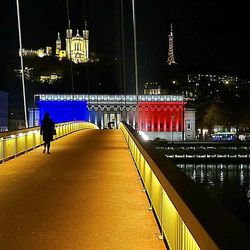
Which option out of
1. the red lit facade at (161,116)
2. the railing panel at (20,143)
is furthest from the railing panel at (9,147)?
the red lit facade at (161,116)

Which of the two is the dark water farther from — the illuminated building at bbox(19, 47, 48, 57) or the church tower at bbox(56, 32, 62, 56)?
the church tower at bbox(56, 32, 62, 56)

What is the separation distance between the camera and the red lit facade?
362 feet

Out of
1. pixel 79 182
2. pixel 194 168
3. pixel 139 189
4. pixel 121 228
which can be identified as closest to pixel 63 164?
pixel 79 182

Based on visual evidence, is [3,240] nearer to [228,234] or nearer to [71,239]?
[71,239]

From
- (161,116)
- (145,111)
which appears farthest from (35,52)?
(161,116)

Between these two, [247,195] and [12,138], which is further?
[247,195]

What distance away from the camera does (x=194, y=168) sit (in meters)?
71.3

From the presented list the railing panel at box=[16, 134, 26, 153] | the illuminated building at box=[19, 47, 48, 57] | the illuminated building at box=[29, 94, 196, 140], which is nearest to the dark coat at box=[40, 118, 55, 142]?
the railing panel at box=[16, 134, 26, 153]

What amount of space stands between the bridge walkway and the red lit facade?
9529 centimetres

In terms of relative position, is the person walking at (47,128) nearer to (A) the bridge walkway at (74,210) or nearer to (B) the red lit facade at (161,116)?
(A) the bridge walkway at (74,210)

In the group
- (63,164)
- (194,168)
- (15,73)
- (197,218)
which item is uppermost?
(15,73)

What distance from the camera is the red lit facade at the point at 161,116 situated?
110312 mm

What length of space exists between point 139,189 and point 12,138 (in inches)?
329

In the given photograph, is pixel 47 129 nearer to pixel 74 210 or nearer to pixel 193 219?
pixel 74 210
